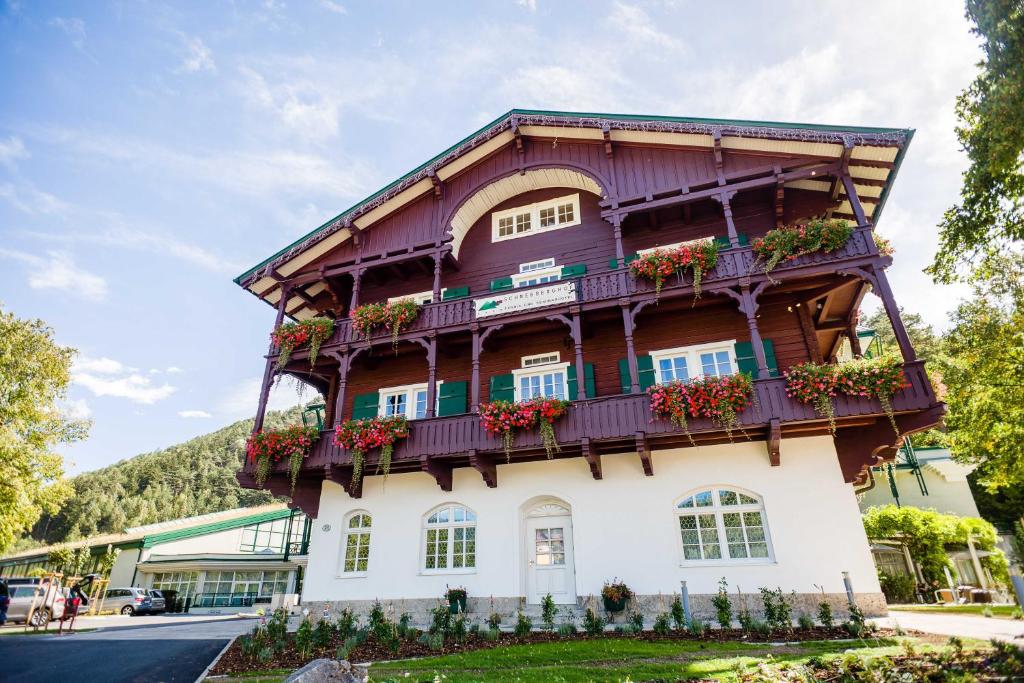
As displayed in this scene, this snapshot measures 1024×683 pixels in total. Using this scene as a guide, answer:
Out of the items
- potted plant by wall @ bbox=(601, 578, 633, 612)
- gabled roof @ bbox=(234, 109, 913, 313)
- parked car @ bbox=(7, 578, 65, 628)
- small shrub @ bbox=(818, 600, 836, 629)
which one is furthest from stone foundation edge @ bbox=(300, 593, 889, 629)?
parked car @ bbox=(7, 578, 65, 628)

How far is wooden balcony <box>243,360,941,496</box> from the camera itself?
11922mm

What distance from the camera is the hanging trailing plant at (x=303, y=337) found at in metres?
17.5

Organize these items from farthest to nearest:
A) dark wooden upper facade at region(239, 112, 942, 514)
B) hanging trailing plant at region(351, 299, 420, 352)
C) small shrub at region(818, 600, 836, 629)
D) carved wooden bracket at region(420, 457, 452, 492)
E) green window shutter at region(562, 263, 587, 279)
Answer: green window shutter at region(562, 263, 587, 279), hanging trailing plant at region(351, 299, 420, 352), carved wooden bracket at region(420, 457, 452, 492), dark wooden upper facade at region(239, 112, 942, 514), small shrub at region(818, 600, 836, 629)

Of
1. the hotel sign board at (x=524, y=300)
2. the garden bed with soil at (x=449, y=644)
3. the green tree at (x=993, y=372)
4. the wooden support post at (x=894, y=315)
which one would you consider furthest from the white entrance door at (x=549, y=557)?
the green tree at (x=993, y=372)

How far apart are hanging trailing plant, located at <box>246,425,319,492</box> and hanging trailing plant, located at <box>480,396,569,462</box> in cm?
532

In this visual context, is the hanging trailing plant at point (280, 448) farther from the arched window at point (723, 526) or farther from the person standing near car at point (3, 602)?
the person standing near car at point (3, 602)

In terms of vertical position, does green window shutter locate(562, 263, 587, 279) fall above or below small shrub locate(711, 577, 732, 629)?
above

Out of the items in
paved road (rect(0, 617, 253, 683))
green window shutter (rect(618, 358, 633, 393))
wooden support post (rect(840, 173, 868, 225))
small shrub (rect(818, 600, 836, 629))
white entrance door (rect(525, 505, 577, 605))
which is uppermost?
wooden support post (rect(840, 173, 868, 225))

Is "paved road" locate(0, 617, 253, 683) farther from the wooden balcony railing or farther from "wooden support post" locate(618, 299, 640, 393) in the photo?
"wooden support post" locate(618, 299, 640, 393)

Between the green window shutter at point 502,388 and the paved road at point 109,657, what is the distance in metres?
9.14

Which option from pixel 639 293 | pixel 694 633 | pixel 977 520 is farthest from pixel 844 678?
Answer: pixel 977 520

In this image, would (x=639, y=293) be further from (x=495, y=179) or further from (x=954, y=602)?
(x=954, y=602)

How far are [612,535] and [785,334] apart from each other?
23.0 feet

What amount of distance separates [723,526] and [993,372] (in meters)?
9.25
